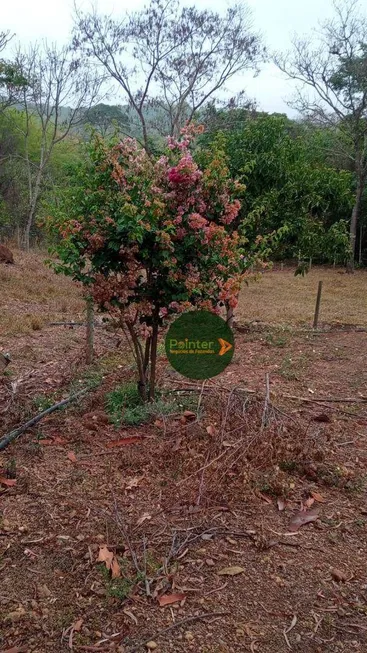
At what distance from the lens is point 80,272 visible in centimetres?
321

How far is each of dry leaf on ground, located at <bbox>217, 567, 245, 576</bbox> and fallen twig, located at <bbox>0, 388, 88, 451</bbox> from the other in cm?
158

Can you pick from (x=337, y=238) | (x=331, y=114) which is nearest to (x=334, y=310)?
(x=337, y=238)

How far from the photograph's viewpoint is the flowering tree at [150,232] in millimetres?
2934

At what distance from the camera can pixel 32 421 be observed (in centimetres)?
329

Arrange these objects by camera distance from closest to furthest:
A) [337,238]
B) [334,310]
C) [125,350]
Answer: [125,350] → [337,238] → [334,310]

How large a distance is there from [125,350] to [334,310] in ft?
19.1

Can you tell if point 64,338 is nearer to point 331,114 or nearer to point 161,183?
point 161,183

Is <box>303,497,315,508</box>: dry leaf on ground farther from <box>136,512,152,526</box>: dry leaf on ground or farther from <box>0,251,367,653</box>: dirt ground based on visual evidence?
<box>136,512,152,526</box>: dry leaf on ground

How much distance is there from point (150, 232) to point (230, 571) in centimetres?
181

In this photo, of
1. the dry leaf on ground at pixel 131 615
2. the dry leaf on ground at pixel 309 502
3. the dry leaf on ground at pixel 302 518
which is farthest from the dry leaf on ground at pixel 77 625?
the dry leaf on ground at pixel 309 502

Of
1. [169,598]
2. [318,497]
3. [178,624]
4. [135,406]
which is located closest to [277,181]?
[135,406]

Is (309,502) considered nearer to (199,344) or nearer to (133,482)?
(133,482)

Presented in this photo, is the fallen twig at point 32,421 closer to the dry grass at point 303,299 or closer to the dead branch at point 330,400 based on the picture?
the dead branch at point 330,400

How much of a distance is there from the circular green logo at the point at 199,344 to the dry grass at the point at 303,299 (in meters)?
4.63
